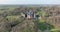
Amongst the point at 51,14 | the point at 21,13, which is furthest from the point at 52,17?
the point at 21,13

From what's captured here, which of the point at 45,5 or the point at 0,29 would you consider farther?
the point at 45,5

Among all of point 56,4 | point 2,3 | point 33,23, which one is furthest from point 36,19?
point 2,3

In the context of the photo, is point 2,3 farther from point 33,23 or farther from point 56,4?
point 56,4

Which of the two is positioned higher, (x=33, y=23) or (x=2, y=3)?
(x=2, y=3)

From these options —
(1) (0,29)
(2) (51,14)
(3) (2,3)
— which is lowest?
(1) (0,29)

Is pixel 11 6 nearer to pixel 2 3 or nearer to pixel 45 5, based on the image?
pixel 2 3

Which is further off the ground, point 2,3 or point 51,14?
point 2,3
